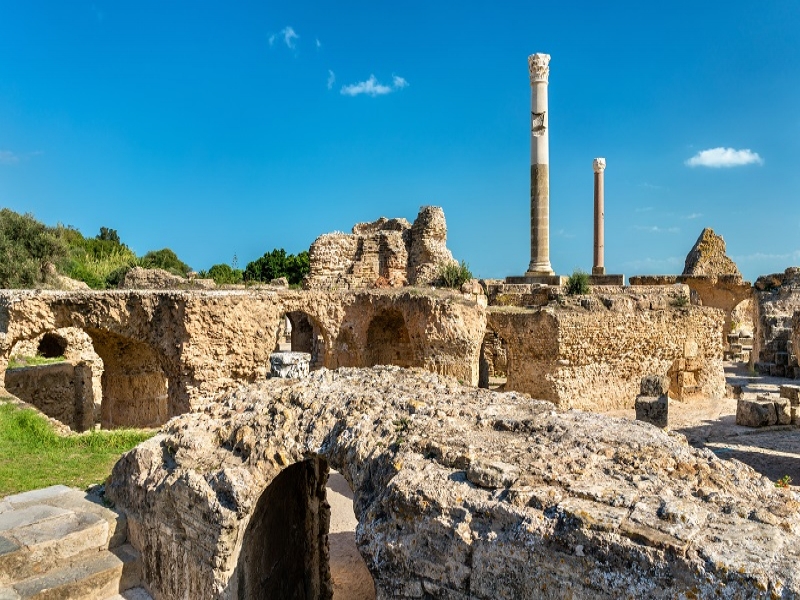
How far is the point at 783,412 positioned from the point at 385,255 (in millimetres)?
11772

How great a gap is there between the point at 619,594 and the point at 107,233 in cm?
5509

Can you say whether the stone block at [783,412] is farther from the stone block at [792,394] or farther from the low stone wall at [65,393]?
the low stone wall at [65,393]

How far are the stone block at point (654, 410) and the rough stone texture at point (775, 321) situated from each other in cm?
968

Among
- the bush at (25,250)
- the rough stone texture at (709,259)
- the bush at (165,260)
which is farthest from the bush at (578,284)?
the bush at (165,260)

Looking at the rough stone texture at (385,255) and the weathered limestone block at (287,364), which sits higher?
the rough stone texture at (385,255)

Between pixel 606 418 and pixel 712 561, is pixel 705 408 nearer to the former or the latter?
pixel 606 418

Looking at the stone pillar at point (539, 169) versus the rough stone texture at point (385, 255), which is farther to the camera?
the stone pillar at point (539, 169)

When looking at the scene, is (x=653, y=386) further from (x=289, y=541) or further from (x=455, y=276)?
(x=289, y=541)

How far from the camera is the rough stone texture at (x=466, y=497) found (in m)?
2.77

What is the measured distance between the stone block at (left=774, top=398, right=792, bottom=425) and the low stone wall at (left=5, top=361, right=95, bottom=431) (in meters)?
15.0

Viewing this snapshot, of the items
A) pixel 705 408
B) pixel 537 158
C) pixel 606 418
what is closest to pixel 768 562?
pixel 606 418

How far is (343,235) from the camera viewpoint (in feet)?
63.4

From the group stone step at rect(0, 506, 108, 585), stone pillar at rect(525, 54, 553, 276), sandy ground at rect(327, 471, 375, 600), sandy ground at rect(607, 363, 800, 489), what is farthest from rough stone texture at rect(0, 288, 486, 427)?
stone pillar at rect(525, 54, 553, 276)

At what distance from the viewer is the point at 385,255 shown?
19.6 m
